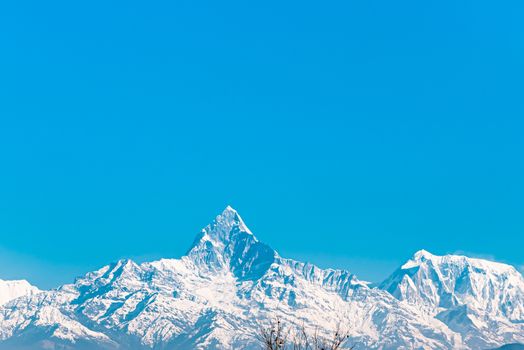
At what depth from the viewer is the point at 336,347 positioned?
59312mm

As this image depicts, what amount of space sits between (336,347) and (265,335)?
684 cm

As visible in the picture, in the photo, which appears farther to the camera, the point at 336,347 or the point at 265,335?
the point at 265,335

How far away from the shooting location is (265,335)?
64.6 metres
